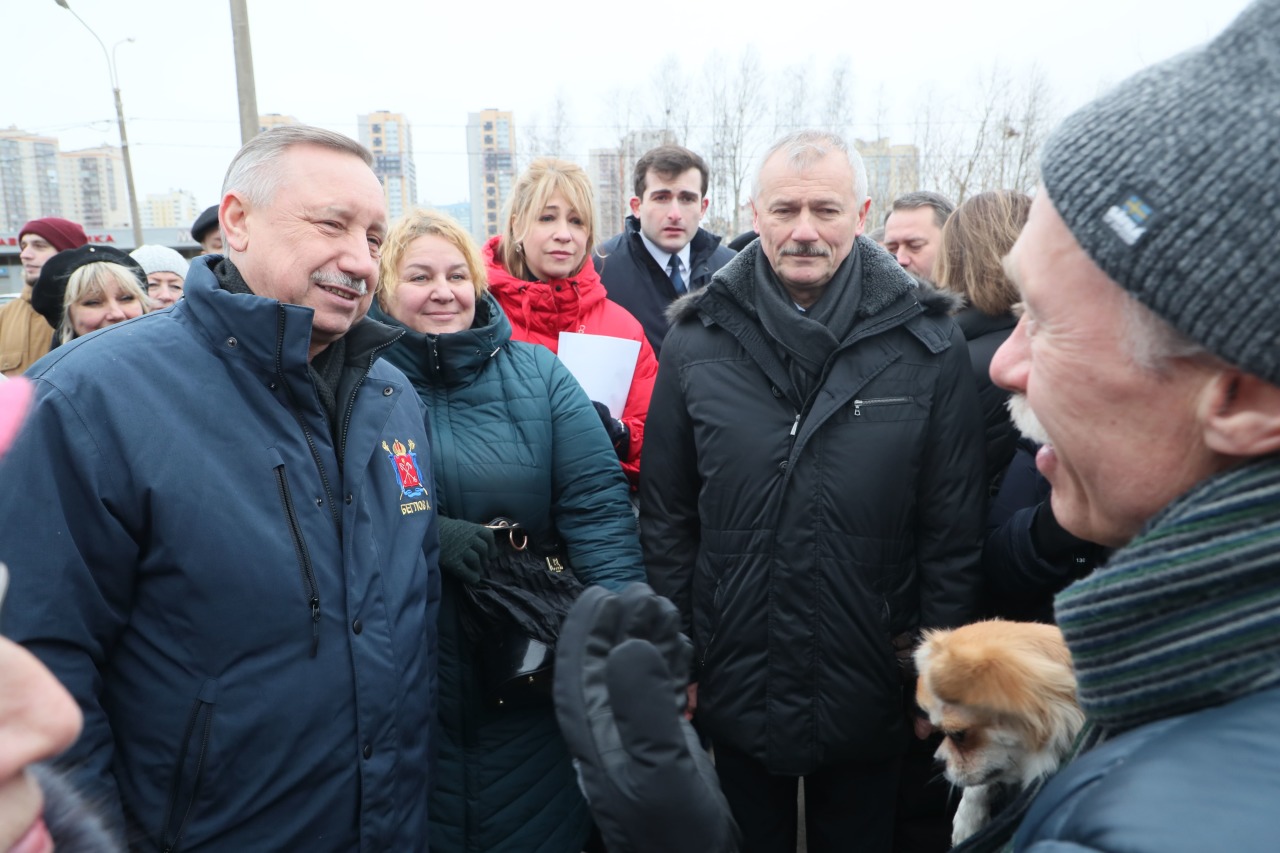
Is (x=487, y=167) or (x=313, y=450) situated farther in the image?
(x=487, y=167)

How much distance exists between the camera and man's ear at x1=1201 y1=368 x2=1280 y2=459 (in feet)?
2.42

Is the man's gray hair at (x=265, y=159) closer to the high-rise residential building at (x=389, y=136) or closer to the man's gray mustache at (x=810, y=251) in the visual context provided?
the man's gray mustache at (x=810, y=251)

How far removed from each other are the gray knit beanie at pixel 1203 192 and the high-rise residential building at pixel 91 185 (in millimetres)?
66249

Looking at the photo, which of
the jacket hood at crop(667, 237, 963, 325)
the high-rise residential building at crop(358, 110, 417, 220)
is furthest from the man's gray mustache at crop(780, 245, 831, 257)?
the high-rise residential building at crop(358, 110, 417, 220)

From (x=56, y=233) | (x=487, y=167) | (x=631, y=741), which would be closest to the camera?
(x=631, y=741)

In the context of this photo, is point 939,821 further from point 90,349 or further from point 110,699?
point 90,349

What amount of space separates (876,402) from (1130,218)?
1.70 m

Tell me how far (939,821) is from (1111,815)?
2.81 meters

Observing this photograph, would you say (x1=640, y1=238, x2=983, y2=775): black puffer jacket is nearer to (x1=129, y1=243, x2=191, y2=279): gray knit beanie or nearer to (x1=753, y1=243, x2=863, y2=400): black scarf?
(x1=753, y1=243, x2=863, y2=400): black scarf

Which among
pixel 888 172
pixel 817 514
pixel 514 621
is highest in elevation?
pixel 888 172

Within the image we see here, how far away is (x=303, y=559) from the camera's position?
5.67 ft

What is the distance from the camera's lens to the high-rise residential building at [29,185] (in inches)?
1959

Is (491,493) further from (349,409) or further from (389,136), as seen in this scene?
(389,136)

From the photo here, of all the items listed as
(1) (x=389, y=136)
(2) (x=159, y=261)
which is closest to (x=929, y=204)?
(2) (x=159, y=261)
